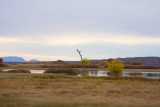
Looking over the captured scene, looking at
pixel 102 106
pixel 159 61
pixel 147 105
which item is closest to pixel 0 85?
pixel 102 106

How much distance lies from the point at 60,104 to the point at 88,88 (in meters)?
9.11

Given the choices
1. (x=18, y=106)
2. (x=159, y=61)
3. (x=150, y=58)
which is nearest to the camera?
(x=18, y=106)

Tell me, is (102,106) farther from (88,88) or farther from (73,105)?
(88,88)

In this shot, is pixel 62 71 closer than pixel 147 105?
No

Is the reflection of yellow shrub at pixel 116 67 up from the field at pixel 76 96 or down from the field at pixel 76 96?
up

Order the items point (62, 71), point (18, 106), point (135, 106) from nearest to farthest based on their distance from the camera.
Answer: point (18, 106) → point (135, 106) → point (62, 71)

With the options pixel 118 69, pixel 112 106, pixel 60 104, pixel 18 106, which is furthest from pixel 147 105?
pixel 118 69

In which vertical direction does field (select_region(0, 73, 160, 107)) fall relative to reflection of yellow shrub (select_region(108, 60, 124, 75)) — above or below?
below

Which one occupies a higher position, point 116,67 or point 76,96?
point 116,67

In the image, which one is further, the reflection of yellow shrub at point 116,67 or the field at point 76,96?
the reflection of yellow shrub at point 116,67

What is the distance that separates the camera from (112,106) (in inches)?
534

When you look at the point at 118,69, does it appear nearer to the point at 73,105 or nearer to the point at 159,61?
the point at 73,105

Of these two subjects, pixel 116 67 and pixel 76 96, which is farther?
pixel 116 67

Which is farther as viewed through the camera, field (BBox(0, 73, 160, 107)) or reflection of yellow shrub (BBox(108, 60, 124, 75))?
reflection of yellow shrub (BBox(108, 60, 124, 75))
